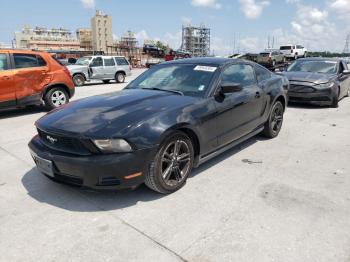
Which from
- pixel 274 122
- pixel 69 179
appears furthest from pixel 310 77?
pixel 69 179

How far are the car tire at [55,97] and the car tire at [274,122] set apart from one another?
5806 millimetres

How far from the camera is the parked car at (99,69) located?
17.1 m

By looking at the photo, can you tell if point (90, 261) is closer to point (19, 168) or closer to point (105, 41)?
point (19, 168)

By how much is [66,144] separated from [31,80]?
568 centimetres

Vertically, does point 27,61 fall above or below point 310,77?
above

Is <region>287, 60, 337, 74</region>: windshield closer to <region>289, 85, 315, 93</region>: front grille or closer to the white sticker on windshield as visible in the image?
<region>289, 85, 315, 93</region>: front grille

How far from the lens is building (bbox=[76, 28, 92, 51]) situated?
130m

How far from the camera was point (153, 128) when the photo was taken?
3.37 m

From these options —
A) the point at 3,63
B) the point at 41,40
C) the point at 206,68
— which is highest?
the point at 41,40

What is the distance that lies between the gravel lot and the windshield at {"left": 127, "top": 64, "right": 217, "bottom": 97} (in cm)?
111

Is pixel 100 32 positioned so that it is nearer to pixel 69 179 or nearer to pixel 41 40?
pixel 41 40

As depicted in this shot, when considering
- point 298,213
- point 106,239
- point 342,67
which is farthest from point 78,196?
point 342,67

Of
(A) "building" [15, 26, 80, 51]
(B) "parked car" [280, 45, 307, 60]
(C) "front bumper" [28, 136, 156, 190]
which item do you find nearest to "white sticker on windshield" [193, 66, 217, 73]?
(C) "front bumper" [28, 136, 156, 190]

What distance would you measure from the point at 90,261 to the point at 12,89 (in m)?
6.56
